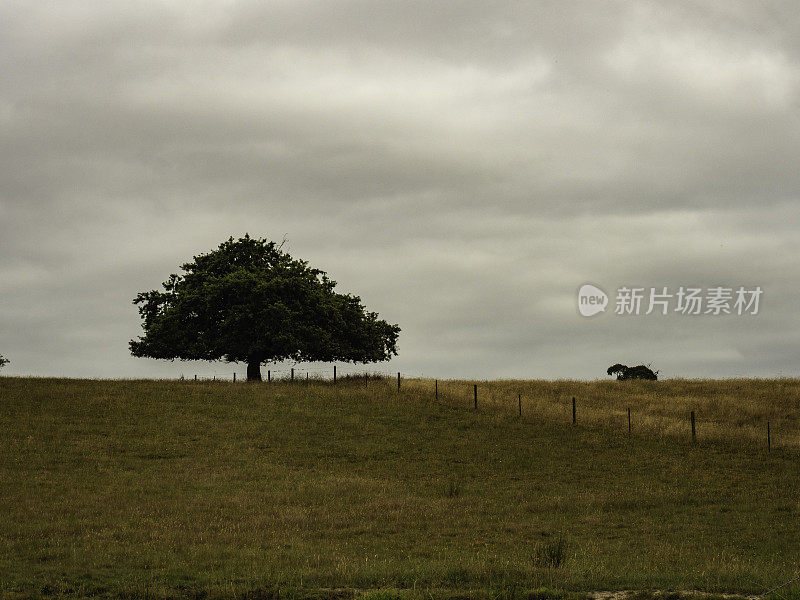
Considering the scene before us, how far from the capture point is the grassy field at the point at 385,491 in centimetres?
1706

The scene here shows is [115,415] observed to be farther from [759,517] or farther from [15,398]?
[759,517]

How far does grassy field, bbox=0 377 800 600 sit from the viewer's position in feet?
56.0

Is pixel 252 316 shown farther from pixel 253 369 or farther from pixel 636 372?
pixel 636 372

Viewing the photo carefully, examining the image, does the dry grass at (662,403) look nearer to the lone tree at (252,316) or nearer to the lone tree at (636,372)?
the lone tree at (252,316)

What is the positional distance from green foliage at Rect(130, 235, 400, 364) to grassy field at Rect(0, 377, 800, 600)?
5693mm

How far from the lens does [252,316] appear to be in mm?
62812

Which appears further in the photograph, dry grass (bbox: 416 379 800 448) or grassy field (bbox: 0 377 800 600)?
dry grass (bbox: 416 379 800 448)

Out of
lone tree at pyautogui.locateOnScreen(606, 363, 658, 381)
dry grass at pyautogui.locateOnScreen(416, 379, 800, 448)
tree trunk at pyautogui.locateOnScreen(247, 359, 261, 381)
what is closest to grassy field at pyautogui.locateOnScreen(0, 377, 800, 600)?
dry grass at pyautogui.locateOnScreen(416, 379, 800, 448)

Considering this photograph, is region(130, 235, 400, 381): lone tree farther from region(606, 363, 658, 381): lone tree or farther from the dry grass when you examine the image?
region(606, 363, 658, 381): lone tree

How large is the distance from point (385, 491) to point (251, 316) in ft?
106

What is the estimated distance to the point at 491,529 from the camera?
2517 cm

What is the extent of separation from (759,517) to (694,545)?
661 centimetres

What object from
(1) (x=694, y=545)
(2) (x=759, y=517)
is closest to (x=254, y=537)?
(1) (x=694, y=545)

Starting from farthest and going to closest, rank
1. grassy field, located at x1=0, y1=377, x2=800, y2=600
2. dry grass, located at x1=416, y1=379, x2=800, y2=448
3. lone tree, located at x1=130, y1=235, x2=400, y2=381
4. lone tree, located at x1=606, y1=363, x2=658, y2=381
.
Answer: lone tree, located at x1=606, y1=363, x2=658, y2=381 → lone tree, located at x1=130, y1=235, x2=400, y2=381 → dry grass, located at x1=416, y1=379, x2=800, y2=448 → grassy field, located at x1=0, y1=377, x2=800, y2=600
